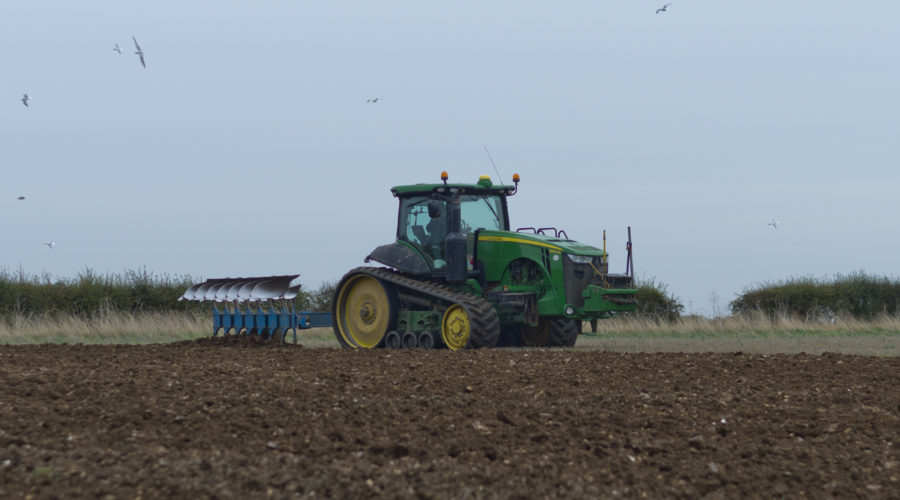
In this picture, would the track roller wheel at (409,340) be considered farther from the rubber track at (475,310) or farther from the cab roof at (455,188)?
the cab roof at (455,188)

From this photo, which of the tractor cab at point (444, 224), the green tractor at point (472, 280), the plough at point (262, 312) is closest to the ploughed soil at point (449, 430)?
the green tractor at point (472, 280)

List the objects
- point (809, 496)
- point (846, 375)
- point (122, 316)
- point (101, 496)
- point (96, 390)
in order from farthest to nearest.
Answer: point (122, 316) < point (846, 375) < point (96, 390) < point (809, 496) < point (101, 496)

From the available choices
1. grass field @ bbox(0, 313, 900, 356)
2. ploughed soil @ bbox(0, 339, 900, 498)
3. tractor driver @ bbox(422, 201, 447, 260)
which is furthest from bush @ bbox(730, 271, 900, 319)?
ploughed soil @ bbox(0, 339, 900, 498)

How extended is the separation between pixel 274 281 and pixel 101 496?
12825 mm

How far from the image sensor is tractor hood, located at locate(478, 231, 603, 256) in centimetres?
1551

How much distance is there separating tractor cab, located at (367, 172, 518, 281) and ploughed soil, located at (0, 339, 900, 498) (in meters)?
4.10

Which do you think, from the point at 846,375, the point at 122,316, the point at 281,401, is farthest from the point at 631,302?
the point at 122,316

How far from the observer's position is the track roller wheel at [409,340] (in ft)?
52.1

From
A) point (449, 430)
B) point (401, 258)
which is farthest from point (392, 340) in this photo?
point (449, 430)

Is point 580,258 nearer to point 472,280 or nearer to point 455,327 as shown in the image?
point 472,280

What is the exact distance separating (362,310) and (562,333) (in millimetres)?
3465

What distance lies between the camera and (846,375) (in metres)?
11.3

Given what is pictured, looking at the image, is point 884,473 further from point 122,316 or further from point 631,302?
Answer: point 122,316

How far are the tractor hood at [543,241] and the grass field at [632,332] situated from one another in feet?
10.3
